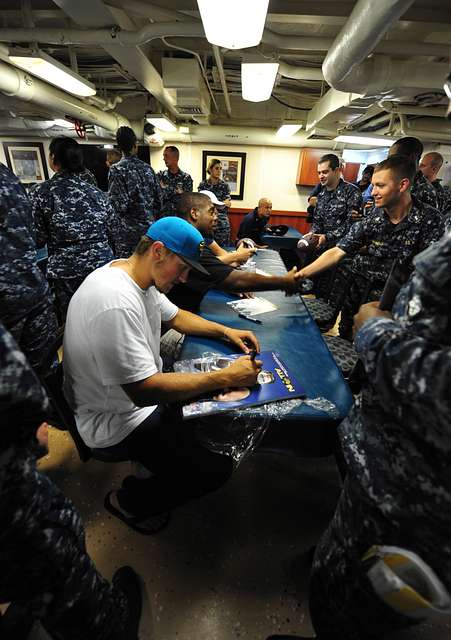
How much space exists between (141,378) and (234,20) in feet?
6.52

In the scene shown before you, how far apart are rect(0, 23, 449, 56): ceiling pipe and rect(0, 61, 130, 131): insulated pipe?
966mm

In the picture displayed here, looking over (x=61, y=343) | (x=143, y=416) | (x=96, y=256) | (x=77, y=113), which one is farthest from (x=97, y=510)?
(x=77, y=113)

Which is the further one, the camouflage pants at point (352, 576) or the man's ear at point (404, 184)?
the man's ear at point (404, 184)

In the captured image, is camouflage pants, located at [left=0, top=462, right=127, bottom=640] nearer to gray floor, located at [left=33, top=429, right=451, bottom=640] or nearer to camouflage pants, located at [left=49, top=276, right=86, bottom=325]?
gray floor, located at [left=33, top=429, right=451, bottom=640]

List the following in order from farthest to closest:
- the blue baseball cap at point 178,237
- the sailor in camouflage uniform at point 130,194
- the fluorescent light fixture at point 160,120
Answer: the fluorescent light fixture at point 160,120 → the sailor in camouflage uniform at point 130,194 → the blue baseball cap at point 178,237

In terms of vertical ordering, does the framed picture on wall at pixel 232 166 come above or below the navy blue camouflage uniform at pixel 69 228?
above

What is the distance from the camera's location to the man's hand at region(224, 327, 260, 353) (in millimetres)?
1341

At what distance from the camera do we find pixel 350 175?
22.4 feet

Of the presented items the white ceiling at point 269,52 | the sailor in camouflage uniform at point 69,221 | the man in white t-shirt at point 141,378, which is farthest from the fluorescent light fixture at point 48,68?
the man in white t-shirt at point 141,378

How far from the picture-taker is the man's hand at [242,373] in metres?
1.06

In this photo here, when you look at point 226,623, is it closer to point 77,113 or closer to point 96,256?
point 96,256

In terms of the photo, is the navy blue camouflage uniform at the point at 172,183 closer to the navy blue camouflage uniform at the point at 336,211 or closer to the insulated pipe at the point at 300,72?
the insulated pipe at the point at 300,72

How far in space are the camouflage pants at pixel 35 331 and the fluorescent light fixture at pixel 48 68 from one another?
236 cm

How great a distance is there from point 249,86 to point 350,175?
15.6ft
